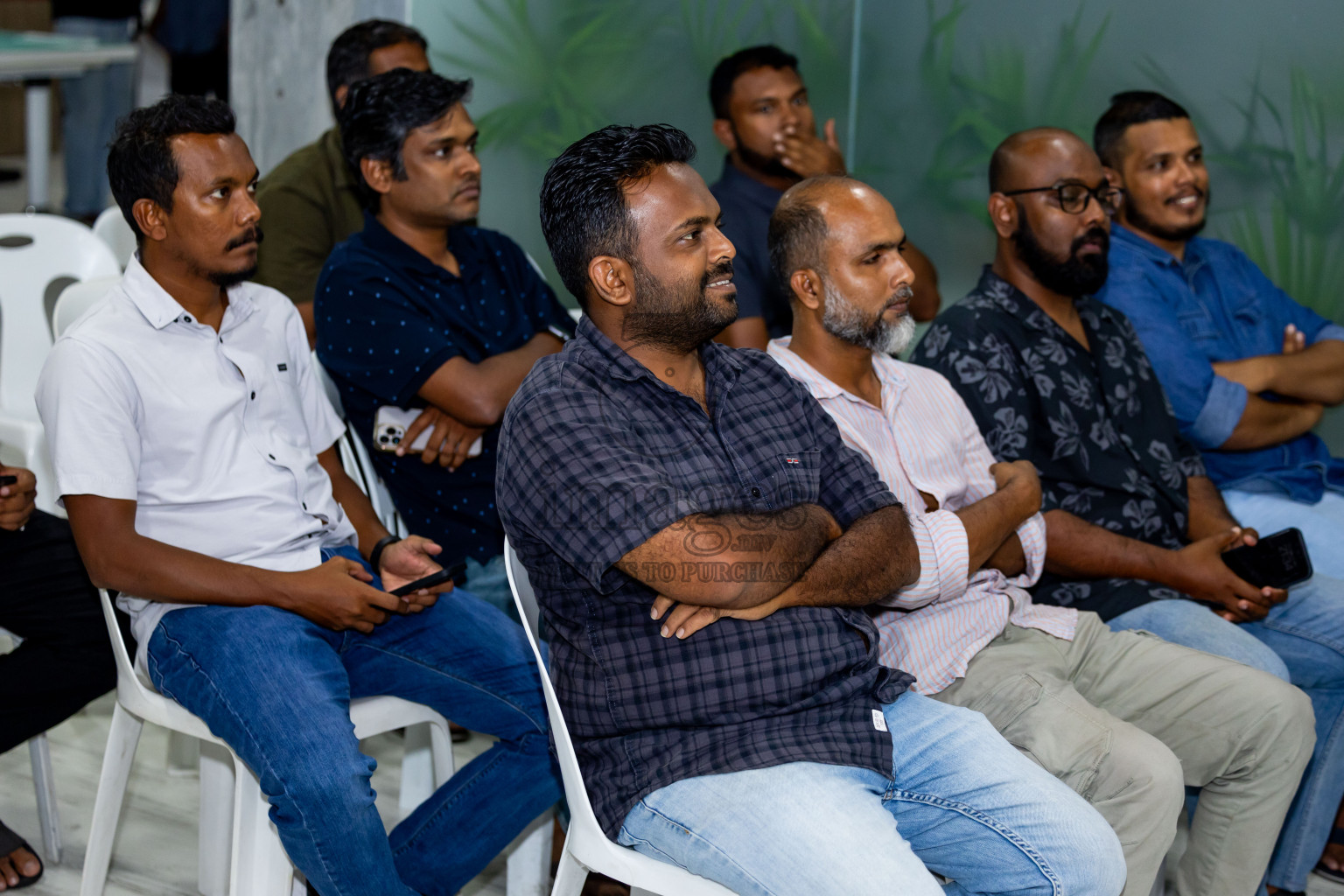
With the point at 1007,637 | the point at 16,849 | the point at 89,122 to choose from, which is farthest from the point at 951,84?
the point at 89,122

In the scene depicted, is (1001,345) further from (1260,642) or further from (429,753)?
(429,753)

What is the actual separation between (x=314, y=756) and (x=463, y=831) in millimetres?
330

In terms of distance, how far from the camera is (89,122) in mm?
7090

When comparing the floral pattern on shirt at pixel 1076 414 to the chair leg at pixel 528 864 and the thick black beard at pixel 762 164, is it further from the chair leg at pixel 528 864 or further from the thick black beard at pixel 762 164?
the chair leg at pixel 528 864

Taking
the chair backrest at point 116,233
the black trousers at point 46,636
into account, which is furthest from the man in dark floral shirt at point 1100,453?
the chair backrest at point 116,233

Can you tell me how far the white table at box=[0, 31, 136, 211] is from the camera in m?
5.59

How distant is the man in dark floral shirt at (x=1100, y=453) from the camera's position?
7.84 ft

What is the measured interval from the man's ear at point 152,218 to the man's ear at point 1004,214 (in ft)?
5.59

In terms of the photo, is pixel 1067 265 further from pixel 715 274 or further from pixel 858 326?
pixel 715 274

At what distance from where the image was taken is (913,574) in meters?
1.88

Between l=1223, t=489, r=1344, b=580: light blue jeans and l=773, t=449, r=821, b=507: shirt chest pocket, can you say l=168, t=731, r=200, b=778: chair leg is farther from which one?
l=1223, t=489, r=1344, b=580: light blue jeans


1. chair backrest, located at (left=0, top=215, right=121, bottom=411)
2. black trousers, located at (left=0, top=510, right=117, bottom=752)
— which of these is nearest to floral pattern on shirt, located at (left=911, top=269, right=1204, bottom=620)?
black trousers, located at (left=0, top=510, right=117, bottom=752)

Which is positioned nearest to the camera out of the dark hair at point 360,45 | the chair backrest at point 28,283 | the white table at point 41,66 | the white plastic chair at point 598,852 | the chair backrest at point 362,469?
the white plastic chair at point 598,852

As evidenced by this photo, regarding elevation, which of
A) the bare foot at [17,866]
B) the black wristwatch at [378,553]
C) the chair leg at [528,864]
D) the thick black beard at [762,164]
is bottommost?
the bare foot at [17,866]
